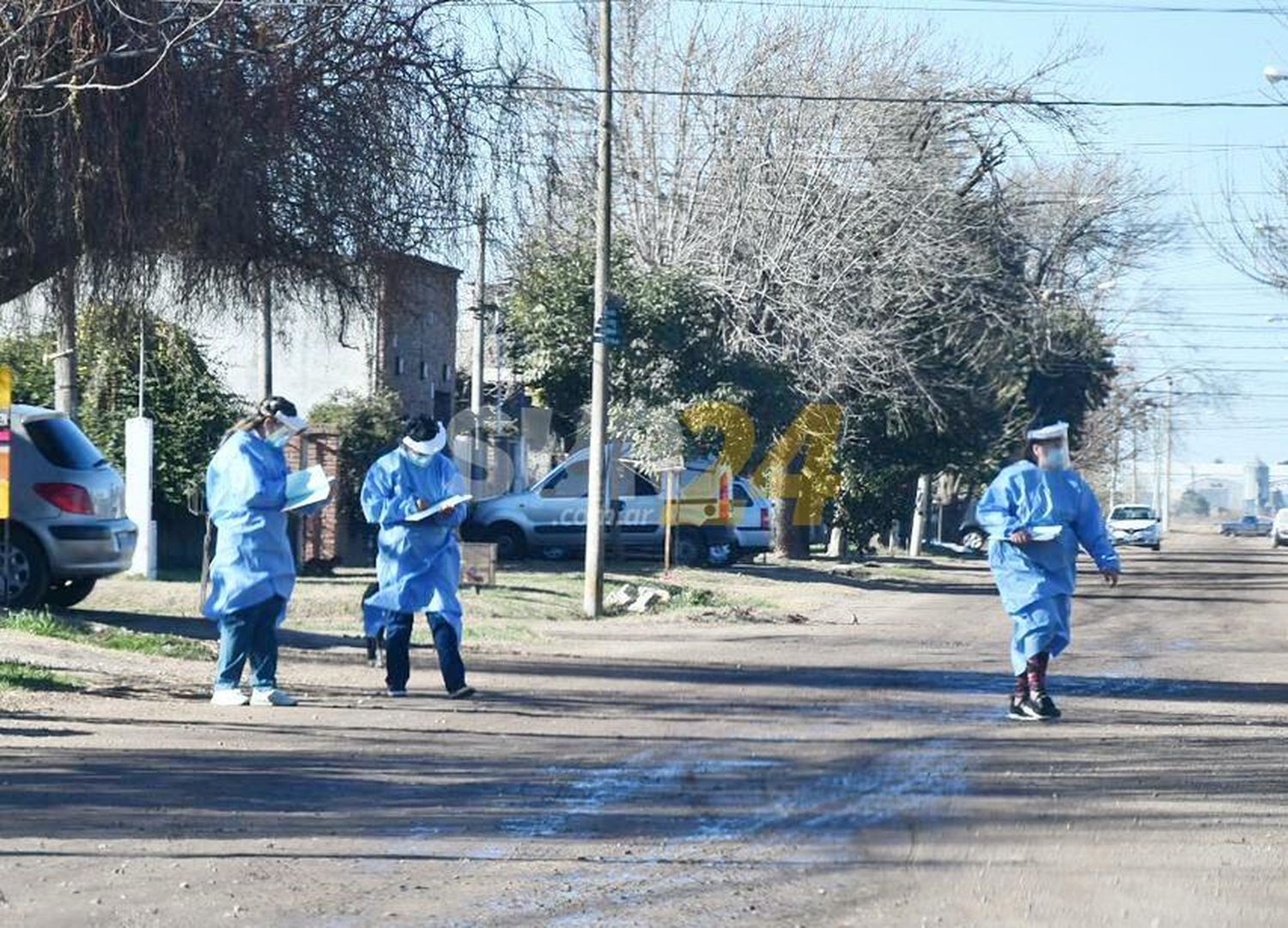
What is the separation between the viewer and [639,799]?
883 cm

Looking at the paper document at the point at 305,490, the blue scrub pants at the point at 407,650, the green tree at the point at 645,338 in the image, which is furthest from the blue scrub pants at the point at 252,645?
the green tree at the point at 645,338

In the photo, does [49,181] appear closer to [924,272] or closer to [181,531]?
[181,531]

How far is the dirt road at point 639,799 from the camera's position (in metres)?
6.73

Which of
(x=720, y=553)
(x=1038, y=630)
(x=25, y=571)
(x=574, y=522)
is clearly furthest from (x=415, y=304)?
(x=720, y=553)

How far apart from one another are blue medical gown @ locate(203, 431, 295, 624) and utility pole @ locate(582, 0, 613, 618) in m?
9.25

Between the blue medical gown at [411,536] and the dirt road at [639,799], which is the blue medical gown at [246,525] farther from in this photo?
the blue medical gown at [411,536]

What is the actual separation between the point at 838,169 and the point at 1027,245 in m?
15.6

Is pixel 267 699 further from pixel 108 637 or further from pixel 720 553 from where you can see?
pixel 720 553

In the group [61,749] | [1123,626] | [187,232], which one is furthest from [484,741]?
[1123,626]

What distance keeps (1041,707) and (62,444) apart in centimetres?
868

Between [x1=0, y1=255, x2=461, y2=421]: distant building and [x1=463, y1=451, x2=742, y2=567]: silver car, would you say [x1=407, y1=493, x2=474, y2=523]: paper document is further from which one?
[x1=463, y1=451, x2=742, y2=567]: silver car

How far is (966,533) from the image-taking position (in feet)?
190

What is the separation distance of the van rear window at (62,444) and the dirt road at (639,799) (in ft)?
8.24

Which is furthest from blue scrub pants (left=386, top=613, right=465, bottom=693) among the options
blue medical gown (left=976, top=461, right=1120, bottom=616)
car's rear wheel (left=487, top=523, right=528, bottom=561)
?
car's rear wheel (left=487, top=523, right=528, bottom=561)
